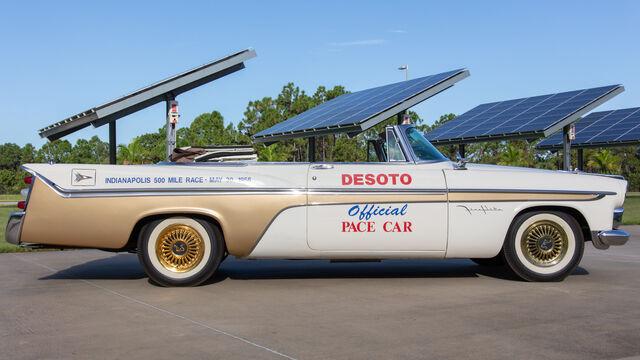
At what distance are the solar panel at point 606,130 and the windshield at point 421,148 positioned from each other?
2264 centimetres

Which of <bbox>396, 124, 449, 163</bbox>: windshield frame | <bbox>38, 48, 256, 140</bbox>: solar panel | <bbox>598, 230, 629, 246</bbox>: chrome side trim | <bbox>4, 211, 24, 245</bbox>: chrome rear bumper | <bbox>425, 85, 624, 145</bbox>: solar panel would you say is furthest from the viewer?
<bbox>425, 85, 624, 145</bbox>: solar panel

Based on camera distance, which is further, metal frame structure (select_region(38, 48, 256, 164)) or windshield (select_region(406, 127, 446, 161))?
metal frame structure (select_region(38, 48, 256, 164))

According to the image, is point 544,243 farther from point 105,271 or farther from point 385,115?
point 385,115

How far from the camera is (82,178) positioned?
6109 mm

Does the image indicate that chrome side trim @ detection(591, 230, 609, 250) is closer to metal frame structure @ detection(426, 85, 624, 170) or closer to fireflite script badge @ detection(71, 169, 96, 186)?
fireflite script badge @ detection(71, 169, 96, 186)

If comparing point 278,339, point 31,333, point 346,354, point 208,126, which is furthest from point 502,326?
point 208,126

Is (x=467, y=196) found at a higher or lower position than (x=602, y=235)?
higher

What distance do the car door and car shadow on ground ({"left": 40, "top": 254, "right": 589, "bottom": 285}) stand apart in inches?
33.6

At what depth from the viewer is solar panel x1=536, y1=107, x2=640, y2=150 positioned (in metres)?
27.0

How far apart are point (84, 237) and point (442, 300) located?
12.2 feet

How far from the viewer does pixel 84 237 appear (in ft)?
20.0

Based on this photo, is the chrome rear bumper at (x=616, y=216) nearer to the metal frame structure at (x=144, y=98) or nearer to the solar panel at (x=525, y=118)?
the metal frame structure at (x=144, y=98)

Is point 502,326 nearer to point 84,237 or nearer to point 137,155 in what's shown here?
point 84,237

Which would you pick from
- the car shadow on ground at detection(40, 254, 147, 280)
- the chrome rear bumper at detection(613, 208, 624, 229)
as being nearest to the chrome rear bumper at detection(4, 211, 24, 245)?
the car shadow on ground at detection(40, 254, 147, 280)
